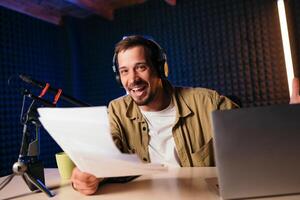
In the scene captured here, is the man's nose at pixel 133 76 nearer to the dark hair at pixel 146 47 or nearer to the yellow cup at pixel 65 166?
the dark hair at pixel 146 47

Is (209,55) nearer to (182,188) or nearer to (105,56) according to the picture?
(105,56)

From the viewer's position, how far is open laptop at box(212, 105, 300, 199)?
546 millimetres

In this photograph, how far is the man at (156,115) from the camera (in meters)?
1.29

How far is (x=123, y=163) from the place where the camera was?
0.61 meters

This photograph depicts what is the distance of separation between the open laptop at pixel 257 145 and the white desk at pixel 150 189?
0.27ft

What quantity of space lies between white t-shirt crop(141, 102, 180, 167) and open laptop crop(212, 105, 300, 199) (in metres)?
0.73

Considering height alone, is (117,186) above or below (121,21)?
below

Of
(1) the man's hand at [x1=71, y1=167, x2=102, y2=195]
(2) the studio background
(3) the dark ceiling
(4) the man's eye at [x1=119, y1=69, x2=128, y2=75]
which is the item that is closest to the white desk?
(1) the man's hand at [x1=71, y1=167, x2=102, y2=195]

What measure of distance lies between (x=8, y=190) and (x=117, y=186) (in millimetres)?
373

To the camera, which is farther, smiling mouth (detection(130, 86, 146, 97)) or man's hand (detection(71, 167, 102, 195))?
smiling mouth (detection(130, 86, 146, 97))

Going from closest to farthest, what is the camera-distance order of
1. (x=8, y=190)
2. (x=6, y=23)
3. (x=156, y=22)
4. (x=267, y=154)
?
(x=267, y=154) < (x=8, y=190) < (x=6, y=23) < (x=156, y=22)

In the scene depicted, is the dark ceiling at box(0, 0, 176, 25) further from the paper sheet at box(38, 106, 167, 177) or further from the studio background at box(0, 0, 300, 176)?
the paper sheet at box(38, 106, 167, 177)

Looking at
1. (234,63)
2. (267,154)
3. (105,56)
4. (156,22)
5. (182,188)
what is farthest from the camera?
(105,56)

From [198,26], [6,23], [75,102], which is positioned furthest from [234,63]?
[6,23]
